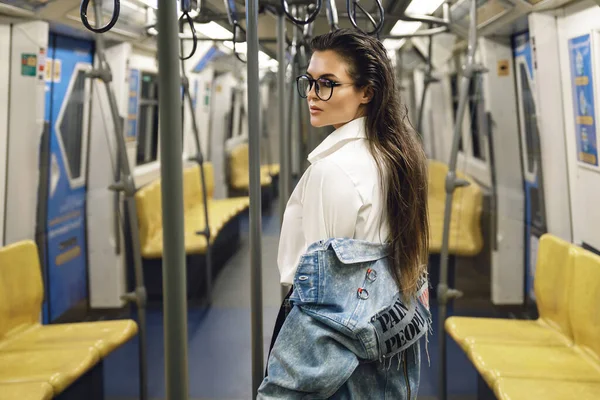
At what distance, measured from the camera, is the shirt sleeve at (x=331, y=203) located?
1208 mm

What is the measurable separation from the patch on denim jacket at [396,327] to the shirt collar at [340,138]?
360mm

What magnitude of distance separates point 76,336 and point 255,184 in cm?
183

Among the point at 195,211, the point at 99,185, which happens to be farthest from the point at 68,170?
the point at 195,211

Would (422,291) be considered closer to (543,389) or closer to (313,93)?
(313,93)

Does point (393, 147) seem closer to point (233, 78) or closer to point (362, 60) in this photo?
point (362, 60)

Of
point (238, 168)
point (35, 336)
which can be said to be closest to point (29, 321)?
point (35, 336)

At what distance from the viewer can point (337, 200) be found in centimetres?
121

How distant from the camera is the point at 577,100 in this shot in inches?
116

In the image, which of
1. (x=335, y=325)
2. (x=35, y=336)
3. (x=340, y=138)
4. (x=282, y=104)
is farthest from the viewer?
(x=35, y=336)

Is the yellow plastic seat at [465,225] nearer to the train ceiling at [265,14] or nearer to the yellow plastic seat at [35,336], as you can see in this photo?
the train ceiling at [265,14]

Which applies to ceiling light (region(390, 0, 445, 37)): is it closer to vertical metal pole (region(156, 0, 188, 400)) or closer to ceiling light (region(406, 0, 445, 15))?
ceiling light (region(406, 0, 445, 15))

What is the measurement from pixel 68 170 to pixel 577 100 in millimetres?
2872

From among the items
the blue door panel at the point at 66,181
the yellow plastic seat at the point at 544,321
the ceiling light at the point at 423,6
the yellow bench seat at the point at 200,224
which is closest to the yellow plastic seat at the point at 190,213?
the yellow bench seat at the point at 200,224

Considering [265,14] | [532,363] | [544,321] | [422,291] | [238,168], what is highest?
[265,14]
